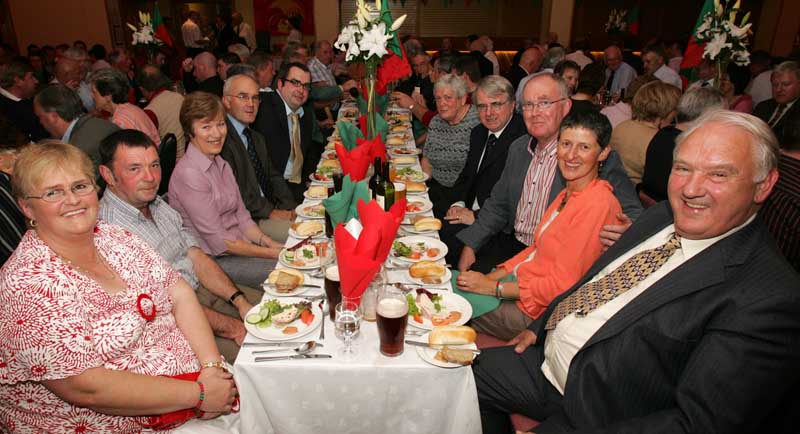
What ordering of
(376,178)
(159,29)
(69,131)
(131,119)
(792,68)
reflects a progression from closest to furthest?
(376,178)
(69,131)
(131,119)
(792,68)
(159,29)

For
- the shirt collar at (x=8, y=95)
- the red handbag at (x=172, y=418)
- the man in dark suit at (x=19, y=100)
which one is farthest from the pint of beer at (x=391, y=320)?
the shirt collar at (x=8, y=95)

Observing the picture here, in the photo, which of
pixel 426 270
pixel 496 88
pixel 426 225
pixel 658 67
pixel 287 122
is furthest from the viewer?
pixel 658 67

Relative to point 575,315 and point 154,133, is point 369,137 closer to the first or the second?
point 575,315

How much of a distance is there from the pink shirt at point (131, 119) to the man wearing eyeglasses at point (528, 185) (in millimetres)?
2532

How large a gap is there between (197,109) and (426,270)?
1.57m

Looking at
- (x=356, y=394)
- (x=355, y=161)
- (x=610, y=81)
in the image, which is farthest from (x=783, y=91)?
(x=356, y=394)

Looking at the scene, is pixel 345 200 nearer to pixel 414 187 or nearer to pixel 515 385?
pixel 515 385

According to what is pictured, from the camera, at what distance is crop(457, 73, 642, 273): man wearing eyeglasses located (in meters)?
2.50

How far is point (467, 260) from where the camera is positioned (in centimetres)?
271

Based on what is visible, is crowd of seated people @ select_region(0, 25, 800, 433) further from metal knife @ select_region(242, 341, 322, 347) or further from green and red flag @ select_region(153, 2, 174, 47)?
green and red flag @ select_region(153, 2, 174, 47)

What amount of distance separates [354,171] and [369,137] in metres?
0.57

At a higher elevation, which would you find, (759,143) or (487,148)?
(759,143)

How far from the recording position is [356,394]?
146cm

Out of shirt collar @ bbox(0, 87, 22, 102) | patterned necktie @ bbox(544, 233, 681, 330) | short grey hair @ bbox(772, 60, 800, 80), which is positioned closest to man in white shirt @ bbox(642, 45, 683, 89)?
short grey hair @ bbox(772, 60, 800, 80)
